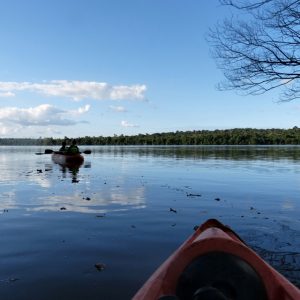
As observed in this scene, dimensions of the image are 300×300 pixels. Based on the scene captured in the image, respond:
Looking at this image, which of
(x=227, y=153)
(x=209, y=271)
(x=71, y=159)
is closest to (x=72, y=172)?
(x=71, y=159)

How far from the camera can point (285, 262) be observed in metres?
8.84

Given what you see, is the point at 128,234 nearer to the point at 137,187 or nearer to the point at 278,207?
the point at 278,207

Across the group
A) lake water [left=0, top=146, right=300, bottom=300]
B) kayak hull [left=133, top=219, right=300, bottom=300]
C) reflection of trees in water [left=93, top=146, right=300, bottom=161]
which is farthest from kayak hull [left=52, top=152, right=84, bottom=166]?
kayak hull [left=133, top=219, right=300, bottom=300]

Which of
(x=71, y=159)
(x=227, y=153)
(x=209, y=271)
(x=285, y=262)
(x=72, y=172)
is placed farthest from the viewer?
(x=227, y=153)

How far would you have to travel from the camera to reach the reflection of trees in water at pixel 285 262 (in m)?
7.96

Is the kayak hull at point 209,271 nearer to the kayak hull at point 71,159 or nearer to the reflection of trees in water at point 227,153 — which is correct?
the kayak hull at point 71,159

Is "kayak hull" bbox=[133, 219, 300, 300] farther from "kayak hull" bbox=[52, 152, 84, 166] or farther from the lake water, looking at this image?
"kayak hull" bbox=[52, 152, 84, 166]

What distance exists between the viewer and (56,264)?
8820 millimetres

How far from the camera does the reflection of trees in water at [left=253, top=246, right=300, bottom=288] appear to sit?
7.96 m

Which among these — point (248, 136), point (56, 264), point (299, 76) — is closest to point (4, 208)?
point (56, 264)

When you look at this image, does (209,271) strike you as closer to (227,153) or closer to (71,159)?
(71,159)

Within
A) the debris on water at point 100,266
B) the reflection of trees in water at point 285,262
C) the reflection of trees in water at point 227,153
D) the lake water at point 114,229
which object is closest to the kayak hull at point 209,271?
the lake water at point 114,229

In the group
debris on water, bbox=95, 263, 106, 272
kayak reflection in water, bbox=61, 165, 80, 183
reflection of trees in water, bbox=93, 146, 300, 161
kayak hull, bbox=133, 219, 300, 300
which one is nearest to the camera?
kayak hull, bbox=133, 219, 300, 300

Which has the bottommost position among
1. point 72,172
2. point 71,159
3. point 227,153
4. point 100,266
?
point 100,266
